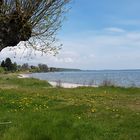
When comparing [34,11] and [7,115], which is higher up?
[34,11]

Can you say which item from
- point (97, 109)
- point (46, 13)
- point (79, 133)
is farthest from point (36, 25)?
point (97, 109)

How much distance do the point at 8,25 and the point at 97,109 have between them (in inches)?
264

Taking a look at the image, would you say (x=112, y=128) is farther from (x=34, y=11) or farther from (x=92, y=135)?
(x=34, y=11)

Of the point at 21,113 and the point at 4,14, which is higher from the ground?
the point at 4,14

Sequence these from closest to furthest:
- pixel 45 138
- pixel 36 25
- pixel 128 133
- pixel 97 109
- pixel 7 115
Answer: pixel 45 138 → pixel 128 133 → pixel 36 25 → pixel 7 115 → pixel 97 109

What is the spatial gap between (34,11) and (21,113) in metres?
4.57

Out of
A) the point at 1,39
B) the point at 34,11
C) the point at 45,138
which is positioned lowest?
the point at 45,138

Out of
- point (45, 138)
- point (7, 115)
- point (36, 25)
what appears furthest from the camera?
point (7, 115)

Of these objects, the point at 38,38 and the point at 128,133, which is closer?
the point at 128,133

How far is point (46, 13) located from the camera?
14477 mm

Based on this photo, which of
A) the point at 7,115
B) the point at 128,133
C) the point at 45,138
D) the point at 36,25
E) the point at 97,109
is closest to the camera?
the point at 45,138

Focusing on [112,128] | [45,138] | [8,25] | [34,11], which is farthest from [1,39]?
[112,128]

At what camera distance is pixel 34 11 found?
13961 mm

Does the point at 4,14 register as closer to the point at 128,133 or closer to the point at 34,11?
the point at 34,11
